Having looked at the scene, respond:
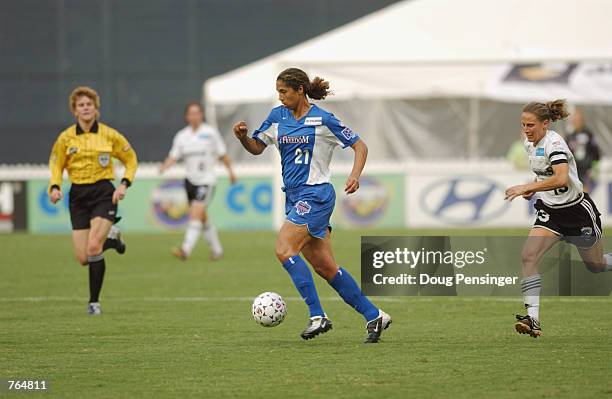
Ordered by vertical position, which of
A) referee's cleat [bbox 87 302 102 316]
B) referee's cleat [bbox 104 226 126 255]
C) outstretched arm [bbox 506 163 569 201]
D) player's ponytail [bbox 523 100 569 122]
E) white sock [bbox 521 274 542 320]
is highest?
player's ponytail [bbox 523 100 569 122]

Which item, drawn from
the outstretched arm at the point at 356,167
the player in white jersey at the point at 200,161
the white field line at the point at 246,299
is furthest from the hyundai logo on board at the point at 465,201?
the outstretched arm at the point at 356,167

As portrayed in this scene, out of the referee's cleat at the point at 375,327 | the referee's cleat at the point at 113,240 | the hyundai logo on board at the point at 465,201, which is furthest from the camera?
the hyundai logo on board at the point at 465,201

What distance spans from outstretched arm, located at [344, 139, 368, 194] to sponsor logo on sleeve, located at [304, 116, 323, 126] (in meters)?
0.32

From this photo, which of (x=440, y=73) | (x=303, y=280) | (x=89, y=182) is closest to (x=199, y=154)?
(x=89, y=182)

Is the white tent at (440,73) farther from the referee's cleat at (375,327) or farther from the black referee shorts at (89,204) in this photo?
the referee's cleat at (375,327)

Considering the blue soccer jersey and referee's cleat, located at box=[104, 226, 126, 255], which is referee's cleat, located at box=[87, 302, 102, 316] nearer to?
referee's cleat, located at box=[104, 226, 126, 255]

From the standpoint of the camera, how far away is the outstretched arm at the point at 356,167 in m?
9.33

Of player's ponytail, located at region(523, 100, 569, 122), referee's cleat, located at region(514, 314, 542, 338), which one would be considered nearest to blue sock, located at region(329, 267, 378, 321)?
referee's cleat, located at region(514, 314, 542, 338)

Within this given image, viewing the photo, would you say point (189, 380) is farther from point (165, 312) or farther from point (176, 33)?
point (176, 33)

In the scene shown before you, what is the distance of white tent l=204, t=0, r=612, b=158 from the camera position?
27.8 meters

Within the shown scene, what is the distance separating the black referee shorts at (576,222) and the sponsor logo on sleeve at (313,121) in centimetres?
196

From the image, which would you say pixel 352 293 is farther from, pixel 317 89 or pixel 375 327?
pixel 317 89

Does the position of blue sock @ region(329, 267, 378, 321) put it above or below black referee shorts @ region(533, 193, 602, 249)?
below

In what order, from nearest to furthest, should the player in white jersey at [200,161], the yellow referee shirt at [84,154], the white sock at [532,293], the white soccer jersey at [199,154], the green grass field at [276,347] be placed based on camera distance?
the green grass field at [276,347], the white sock at [532,293], the yellow referee shirt at [84,154], the player in white jersey at [200,161], the white soccer jersey at [199,154]
